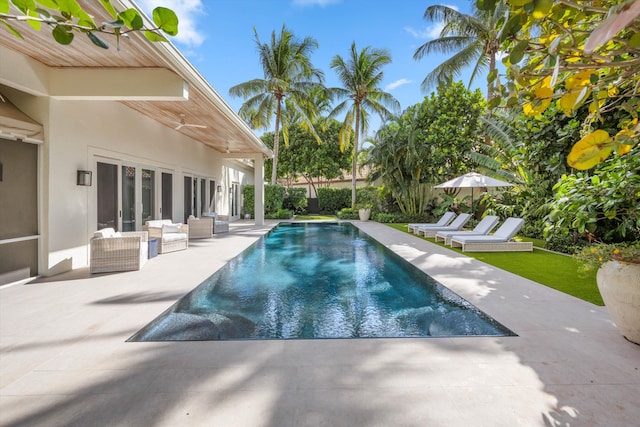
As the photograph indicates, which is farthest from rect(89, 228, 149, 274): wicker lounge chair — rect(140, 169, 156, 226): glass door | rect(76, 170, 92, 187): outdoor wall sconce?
rect(140, 169, 156, 226): glass door

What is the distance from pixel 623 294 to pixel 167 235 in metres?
10.1

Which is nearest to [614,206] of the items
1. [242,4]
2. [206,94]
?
[206,94]

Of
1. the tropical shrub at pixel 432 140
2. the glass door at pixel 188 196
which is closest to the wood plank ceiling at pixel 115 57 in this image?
the glass door at pixel 188 196

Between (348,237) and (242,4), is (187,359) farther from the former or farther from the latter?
(242,4)

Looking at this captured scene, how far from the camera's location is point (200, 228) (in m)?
13.4

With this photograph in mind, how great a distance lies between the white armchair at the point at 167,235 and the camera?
9.72 meters

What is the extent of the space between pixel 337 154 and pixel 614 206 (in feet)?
92.8

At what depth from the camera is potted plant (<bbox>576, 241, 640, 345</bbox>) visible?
11.3 feet

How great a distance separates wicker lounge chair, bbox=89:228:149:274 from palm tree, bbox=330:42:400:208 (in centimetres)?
1654

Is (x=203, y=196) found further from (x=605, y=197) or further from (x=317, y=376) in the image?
(x=605, y=197)

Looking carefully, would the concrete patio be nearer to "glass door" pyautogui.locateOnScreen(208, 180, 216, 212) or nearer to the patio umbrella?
the patio umbrella

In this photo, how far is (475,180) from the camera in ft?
43.8

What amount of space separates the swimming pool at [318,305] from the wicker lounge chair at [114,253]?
188 centimetres

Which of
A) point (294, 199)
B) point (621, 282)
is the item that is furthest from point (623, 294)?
point (294, 199)
